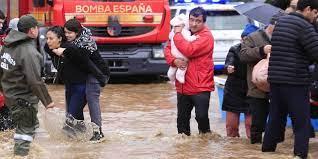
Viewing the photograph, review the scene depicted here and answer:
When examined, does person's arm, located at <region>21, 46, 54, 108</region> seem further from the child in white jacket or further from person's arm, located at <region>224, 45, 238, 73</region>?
person's arm, located at <region>224, 45, 238, 73</region>

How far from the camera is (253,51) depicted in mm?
7973

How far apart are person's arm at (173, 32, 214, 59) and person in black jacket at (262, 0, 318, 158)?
1179mm

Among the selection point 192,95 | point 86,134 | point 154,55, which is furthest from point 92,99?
point 154,55

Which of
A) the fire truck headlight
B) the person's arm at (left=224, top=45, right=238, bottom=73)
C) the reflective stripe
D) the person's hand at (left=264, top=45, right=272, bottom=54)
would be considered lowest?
the fire truck headlight

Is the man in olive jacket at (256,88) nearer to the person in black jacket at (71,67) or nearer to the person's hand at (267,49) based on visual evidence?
the person's hand at (267,49)

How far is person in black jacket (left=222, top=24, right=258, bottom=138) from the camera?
8641mm

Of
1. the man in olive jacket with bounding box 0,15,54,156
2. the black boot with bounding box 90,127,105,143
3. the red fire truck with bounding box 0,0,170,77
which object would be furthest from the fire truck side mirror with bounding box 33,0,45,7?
the man in olive jacket with bounding box 0,15,54,156

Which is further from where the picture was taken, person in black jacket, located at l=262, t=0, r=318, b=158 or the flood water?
the flood water

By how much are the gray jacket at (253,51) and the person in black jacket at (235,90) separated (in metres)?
0.40

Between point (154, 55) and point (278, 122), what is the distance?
8.37m

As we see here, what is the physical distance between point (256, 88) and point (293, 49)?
3.68ft

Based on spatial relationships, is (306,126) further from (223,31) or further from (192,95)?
(223,31)

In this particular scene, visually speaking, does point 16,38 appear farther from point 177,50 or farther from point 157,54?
point 157,54

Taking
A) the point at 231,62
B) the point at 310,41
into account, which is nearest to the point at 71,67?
the point at 231,62
